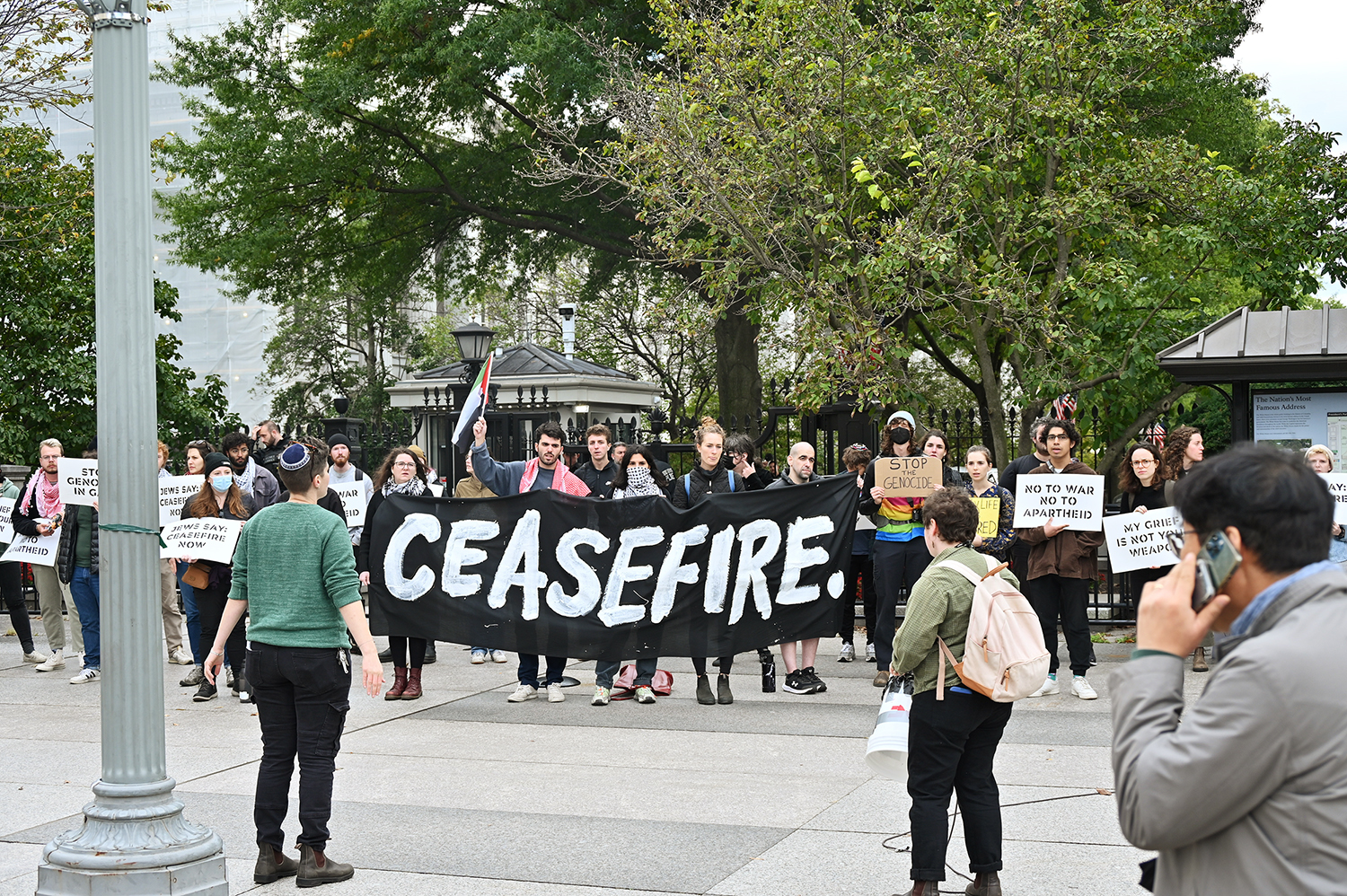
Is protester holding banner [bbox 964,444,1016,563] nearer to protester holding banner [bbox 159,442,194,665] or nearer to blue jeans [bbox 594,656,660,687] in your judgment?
blue jeans [bbox 594,656,660,687]

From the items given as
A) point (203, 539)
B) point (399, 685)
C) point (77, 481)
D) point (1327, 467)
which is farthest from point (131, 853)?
point (1327, 467)

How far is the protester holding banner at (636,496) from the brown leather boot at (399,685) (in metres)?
1.50

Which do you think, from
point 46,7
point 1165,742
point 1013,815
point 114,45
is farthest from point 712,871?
point 46,7

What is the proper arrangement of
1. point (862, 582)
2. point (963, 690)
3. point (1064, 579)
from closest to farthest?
point (963, 690), point (1064, 579), point (862, 582)

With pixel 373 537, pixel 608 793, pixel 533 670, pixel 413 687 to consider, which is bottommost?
pixel 608 793

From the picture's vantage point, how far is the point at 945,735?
4980 millimetres

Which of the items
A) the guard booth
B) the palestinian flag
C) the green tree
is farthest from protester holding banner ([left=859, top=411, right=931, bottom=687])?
the green tree

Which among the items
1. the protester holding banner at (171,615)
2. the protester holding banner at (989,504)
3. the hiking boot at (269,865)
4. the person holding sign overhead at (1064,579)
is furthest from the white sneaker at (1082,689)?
the protester holding banner at (171,615)

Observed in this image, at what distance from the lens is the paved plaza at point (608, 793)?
560cm

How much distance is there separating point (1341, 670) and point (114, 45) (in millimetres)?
4910

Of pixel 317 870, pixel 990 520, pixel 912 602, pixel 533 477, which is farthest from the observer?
pixel 533 477

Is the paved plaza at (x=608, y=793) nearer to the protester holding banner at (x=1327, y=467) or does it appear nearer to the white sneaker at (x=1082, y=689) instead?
the white sneaker at (x=1082, y=689)

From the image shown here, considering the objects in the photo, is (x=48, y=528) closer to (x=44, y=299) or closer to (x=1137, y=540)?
(x=44, y=299)

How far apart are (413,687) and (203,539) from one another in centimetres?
203
